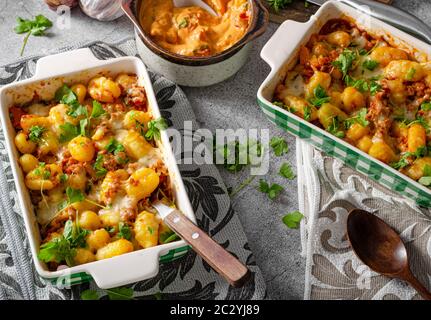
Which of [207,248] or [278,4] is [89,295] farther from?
[278,4]

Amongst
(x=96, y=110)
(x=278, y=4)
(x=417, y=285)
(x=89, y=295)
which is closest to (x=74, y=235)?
(x=89, y=295)

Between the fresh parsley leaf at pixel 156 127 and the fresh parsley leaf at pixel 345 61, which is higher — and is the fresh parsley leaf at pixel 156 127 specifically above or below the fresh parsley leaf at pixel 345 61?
below

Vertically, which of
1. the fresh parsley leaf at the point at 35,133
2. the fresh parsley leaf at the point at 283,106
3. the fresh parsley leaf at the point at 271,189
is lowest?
the fresh parsley leaf at the point at 271,189

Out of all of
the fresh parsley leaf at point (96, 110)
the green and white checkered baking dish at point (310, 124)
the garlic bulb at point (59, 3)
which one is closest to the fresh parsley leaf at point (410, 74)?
the green and white checkered baking dish at point (310, 124)

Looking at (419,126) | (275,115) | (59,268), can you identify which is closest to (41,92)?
(59,268)

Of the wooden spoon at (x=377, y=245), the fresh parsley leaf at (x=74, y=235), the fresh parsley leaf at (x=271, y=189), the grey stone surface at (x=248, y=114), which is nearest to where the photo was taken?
the fresh parsley leaf at (x=74, y=235)

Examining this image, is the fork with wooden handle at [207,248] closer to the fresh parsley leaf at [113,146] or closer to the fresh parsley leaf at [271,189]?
the fresh parsley leaf at [113,146]

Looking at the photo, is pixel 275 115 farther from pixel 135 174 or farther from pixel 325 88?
pixel 135 174
